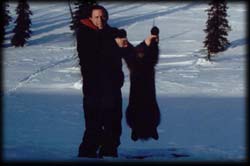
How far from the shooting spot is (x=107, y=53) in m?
6.89

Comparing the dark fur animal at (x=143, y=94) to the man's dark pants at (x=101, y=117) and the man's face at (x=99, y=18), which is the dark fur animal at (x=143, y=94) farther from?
the man's face at (x=99, y=18)

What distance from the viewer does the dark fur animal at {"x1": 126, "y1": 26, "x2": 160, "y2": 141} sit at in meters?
7.31

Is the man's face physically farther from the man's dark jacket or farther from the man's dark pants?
the man's dark pants

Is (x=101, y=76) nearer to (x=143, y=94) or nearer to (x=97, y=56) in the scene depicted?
(x=97, y=56)

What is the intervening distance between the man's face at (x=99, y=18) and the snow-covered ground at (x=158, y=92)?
174 centimetres

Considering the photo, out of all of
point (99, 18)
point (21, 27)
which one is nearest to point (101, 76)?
point (99, 18)

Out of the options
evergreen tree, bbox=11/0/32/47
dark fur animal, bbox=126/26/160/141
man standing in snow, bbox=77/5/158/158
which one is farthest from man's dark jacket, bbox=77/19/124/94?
evergreen tree, bbox=11/0/32/47

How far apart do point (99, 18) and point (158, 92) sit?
22.4 metres

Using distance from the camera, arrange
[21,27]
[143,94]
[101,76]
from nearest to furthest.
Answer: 1. [101,76]
2. [143,94]
3. [21,27]

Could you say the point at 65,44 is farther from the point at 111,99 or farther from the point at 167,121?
the point at 111,99

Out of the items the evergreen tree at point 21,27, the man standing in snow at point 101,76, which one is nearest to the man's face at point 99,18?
the man standing in snow at point 101,76

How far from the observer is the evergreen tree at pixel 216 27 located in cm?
3877

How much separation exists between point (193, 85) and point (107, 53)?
989 inches

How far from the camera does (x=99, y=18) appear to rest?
679 centimetres
